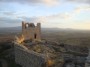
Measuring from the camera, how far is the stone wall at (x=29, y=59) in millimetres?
24256

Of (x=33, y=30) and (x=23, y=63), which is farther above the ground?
(x=33, y=30)

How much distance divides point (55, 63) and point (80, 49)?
14.0 meters

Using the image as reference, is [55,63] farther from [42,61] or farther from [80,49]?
[80,49]

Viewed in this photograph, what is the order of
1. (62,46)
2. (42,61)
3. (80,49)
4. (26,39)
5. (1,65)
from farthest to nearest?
(26,39) < (62,46) < (80,49) < (1,65) < (42,61)

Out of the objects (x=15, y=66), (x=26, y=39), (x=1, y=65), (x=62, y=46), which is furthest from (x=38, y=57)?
(x=26, y=39)

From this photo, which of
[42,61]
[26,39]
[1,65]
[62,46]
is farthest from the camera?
[26,39]

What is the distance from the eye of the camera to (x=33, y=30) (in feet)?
160

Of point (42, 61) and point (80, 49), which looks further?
point (80, 49)

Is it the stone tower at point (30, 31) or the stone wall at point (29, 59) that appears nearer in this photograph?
the stone wall at point (29, 59)

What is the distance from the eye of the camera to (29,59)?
91.0 ft

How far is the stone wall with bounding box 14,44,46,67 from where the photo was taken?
24.3m

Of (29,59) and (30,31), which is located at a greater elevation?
(30,31)

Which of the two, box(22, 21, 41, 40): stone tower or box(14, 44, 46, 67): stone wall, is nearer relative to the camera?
box(14, 44, 46, 67): stone wall

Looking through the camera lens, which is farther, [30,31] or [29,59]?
[30,31]
